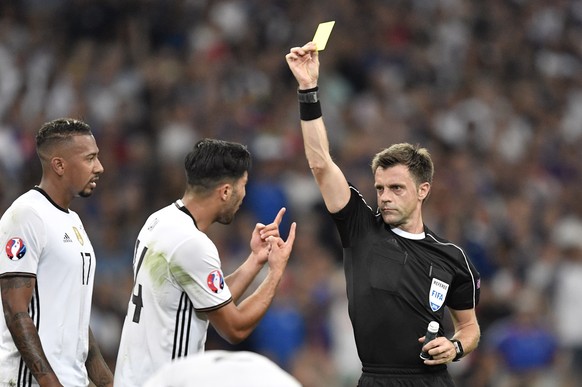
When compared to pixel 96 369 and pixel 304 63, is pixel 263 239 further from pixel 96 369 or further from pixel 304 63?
pixel 96 369

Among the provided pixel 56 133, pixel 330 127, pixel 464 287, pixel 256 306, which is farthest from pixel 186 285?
pixel 330 127

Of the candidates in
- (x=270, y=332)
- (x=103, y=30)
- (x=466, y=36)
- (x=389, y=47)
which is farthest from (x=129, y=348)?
(x=466, y=36)

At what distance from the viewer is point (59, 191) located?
6242mm

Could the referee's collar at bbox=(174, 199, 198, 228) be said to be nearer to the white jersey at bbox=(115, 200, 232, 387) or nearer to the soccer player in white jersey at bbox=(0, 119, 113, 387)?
the white jersey at bbox=(115, 200, 232, 387)

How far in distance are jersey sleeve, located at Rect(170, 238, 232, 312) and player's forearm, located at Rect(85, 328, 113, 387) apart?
0.89 meters

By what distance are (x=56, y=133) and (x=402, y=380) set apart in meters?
2.47

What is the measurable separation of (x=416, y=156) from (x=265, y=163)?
6895mm

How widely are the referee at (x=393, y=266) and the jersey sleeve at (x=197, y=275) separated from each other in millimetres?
948

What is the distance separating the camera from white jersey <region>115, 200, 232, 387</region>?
5.87m

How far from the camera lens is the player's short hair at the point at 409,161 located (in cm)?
677

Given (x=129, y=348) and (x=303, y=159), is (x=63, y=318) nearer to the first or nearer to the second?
(x=129, y=348)

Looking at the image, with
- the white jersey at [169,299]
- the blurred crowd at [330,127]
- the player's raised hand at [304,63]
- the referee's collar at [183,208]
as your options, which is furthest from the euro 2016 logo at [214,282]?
the blurred crowd at [330,127]

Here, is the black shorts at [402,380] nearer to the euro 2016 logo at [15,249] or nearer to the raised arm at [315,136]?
the raised arm at [315,136]

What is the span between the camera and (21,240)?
19.4ft
